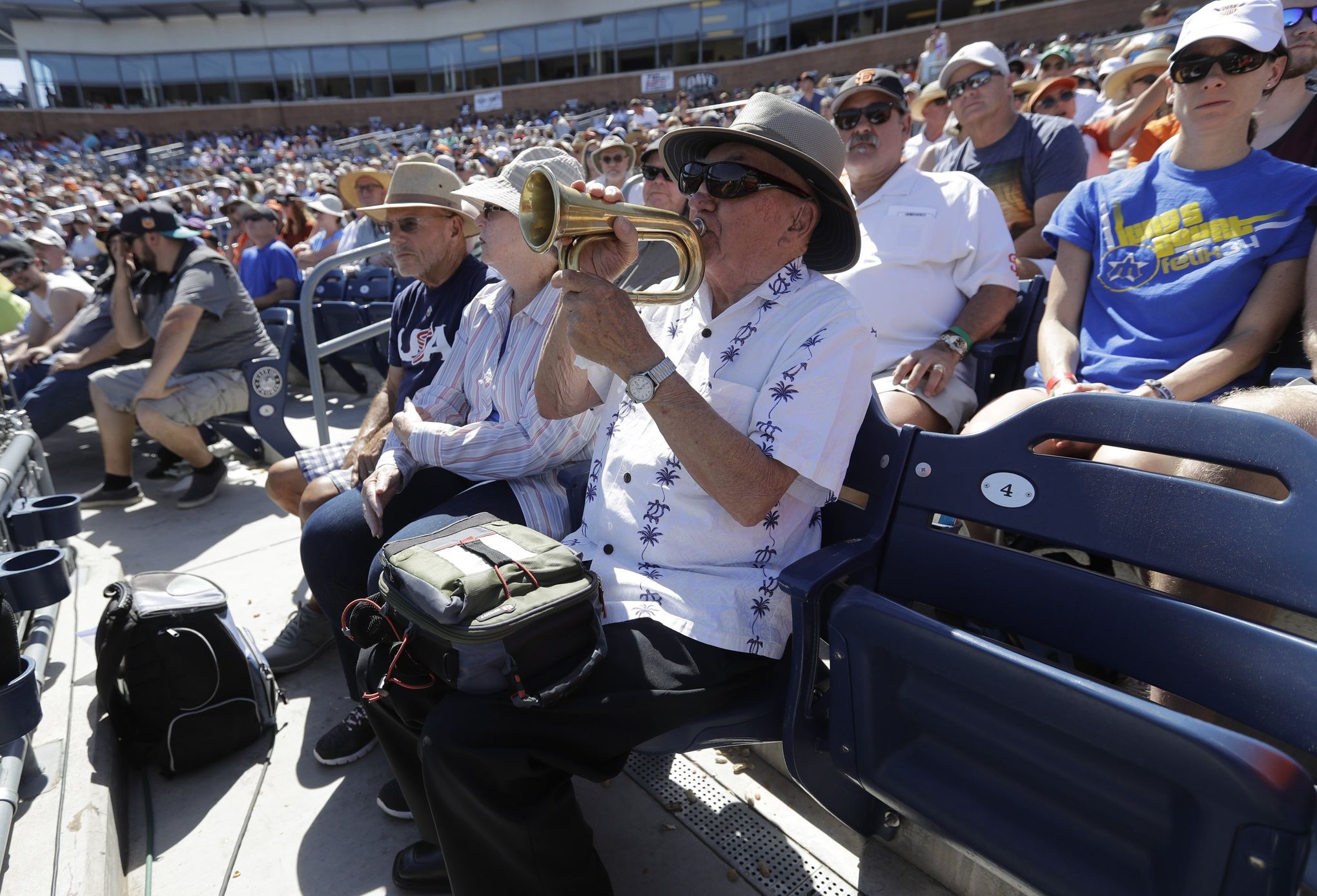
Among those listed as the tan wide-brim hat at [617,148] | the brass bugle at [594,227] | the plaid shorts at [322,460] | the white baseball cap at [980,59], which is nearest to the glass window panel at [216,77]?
the tan wide-brim hat at [617,148]

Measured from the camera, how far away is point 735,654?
1.64 meters

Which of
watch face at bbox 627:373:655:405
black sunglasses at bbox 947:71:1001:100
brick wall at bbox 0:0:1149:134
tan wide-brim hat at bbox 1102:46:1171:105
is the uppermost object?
brick wall at bbox 0:0:1149:134

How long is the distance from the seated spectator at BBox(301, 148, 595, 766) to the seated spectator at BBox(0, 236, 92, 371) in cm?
468

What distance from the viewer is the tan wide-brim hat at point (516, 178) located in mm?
2365

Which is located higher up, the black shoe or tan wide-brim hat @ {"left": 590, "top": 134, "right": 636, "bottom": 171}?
tan wide-brim hat @ {"left": 590, "top": 134, "right": 636, "bottom": 171}

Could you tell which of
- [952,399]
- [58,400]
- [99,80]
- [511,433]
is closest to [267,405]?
[58,400]

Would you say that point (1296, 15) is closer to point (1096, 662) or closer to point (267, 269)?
point (1096, 662)

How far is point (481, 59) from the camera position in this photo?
39.2 m

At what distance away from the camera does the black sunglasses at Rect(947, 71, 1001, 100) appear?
137 inches

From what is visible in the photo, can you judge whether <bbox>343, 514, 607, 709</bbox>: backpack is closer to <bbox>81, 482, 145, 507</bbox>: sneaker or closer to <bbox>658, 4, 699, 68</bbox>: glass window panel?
<bbox>81, 482, 145, 507</bbox>: sneaker

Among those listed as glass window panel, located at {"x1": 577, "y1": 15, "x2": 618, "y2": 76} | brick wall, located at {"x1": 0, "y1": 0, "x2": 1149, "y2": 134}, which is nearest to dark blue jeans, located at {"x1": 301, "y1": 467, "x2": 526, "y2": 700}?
brick wall, located at {"x1": 0, "y1": 0, "x2": 1149, "y2": 134}

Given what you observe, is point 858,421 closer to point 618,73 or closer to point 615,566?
point 615,566

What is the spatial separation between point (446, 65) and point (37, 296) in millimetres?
38934

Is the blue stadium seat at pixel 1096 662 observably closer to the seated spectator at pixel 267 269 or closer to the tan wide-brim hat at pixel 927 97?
the tan wide-brim hat at pixel 927 97
